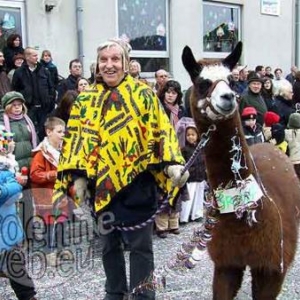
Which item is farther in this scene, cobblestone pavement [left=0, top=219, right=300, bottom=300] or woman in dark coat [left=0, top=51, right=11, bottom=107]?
woman in dark coat [left=0, top=51, right=11, bottom=107]

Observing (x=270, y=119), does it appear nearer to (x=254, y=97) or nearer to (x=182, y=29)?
(x=254, y=97)

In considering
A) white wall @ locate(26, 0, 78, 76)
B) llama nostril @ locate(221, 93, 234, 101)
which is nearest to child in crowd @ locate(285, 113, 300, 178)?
white wall @ locate(26, 0, 78, 76)

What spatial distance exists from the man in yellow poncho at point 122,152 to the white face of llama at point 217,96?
37 cm

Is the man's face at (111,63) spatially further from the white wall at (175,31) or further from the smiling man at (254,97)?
the white wall at (175,31)

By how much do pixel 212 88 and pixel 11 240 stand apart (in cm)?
169

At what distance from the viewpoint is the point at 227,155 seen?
2.80 m

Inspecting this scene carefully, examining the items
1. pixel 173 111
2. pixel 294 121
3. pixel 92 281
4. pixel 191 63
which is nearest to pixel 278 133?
pixel 294 121

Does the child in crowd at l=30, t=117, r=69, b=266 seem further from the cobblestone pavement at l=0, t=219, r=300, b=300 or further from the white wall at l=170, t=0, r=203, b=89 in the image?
the white wall at l=170, t=0, r=203, b=89

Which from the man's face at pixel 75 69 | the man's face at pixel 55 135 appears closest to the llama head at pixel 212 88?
the man's face at pixel 55 135

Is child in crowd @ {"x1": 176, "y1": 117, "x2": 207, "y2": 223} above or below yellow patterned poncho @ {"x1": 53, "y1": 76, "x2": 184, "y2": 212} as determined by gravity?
below

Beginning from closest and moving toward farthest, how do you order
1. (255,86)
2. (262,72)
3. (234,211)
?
1. (234,211)
2. (255,86)
3. (262,72)

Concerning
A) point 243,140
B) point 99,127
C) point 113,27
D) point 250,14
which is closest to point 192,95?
point 243,140

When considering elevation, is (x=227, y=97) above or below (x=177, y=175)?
above

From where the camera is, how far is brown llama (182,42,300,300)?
9.10ft
